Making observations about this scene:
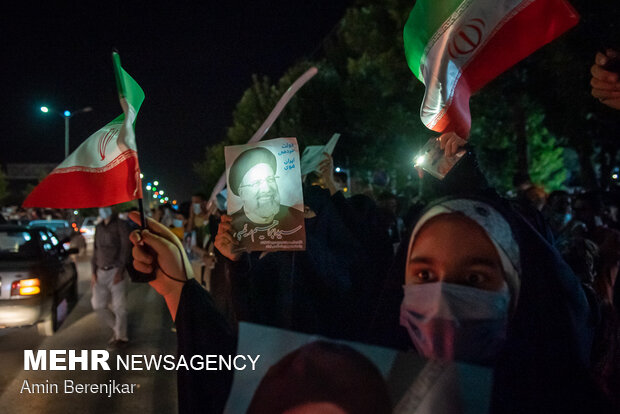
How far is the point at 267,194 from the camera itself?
2264 mm

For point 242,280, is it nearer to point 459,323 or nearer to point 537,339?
point 459,323

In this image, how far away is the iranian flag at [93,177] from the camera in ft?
7.88

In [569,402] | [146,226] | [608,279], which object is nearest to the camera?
[569,402]

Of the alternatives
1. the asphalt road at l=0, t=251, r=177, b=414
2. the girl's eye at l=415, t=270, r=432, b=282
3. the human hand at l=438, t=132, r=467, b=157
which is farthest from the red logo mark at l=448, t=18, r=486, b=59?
the asphalt road at l=0, t=251, r=177, b=414

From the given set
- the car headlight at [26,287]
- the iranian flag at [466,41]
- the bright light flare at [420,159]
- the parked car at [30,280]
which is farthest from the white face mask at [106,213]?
the bright light flare at [420,159]

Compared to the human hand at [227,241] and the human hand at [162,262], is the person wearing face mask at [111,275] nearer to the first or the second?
the human hand at [227,241]

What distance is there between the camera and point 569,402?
148 centimetres

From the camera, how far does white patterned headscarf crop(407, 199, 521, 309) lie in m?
1.53

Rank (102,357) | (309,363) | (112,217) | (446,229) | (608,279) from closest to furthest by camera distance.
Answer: (446,229), (309,363), (608,279), (102,357), (112,217)

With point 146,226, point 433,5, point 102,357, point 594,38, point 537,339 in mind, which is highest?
point 433,5

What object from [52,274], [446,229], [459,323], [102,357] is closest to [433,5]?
[446,229]

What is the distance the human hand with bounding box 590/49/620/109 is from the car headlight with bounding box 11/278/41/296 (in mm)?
7563

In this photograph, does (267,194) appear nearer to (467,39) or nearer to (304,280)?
(304,280)

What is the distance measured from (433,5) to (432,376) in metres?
1.42
